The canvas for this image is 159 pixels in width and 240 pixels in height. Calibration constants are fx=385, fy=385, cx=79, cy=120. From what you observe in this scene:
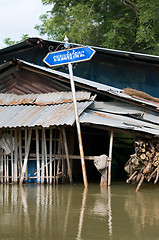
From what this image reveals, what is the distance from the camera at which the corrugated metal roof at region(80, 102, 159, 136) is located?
1068 cm

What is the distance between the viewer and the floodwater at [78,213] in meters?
5.59

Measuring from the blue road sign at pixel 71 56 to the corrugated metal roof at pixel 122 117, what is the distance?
1.61 metres

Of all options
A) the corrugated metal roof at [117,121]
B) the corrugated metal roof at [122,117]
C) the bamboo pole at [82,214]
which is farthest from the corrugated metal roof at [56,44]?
the bamboo pole at [82,214]

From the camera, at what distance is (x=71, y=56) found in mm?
10945

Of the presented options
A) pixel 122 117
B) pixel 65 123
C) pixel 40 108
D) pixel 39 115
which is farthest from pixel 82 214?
pixel 40 108

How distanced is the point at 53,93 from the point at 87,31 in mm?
9439

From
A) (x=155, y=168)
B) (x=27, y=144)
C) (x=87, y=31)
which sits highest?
(x=87, y=31)

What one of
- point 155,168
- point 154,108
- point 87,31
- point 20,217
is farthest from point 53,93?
point 87,31

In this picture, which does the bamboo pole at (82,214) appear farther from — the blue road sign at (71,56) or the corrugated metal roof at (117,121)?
the blue road sign at (71,56)

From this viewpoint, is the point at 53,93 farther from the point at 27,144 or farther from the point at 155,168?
the point at 155,168

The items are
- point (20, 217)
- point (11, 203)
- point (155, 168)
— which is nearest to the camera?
point (20, 217)

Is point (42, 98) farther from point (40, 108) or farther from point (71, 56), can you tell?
point (71, 56)

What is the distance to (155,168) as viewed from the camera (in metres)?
11.1

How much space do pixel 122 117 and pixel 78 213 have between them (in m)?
5.15
